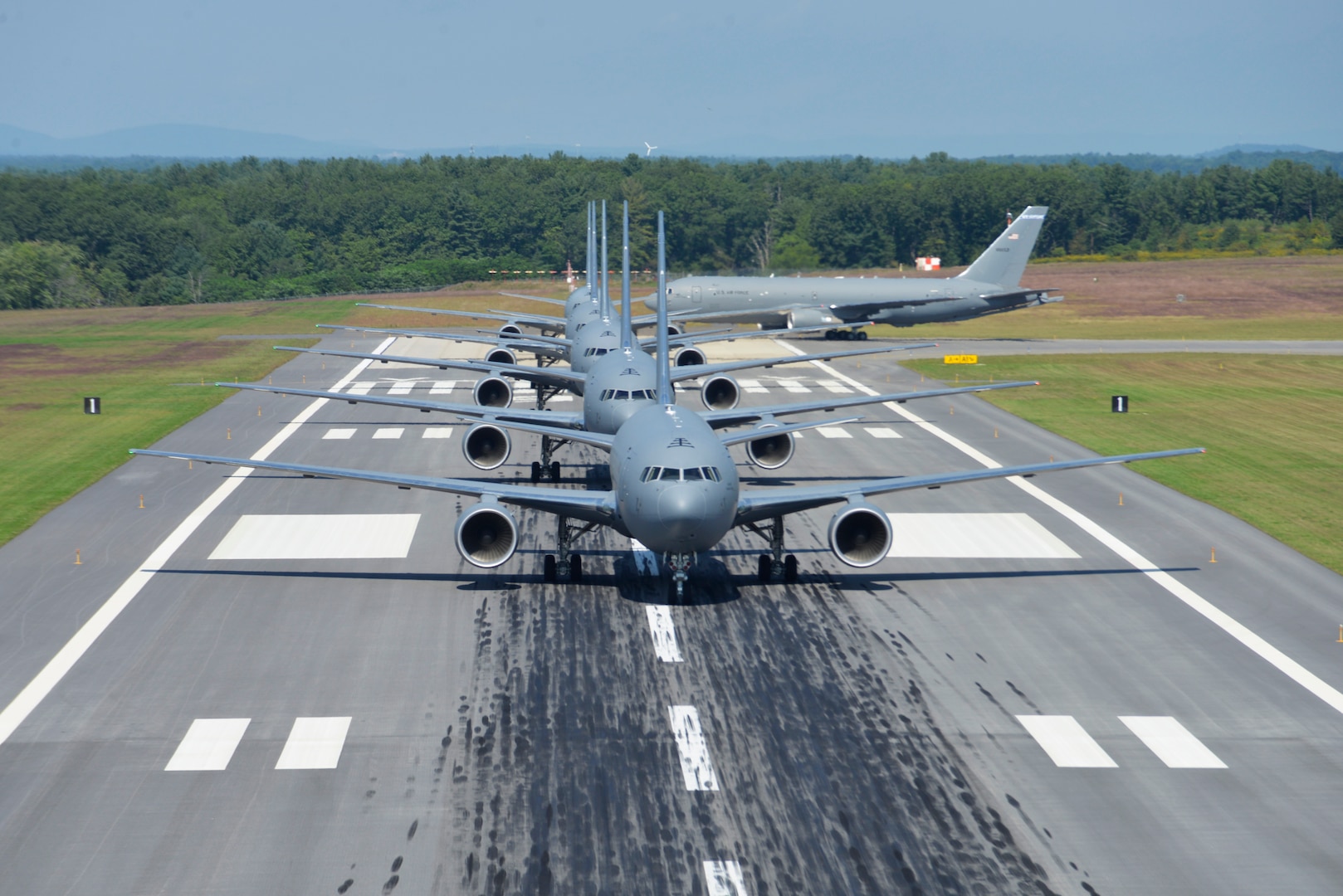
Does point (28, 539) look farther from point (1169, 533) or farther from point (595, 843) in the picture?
point (1169, 533)

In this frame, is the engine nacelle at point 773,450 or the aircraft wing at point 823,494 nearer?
the aircraft wing at point 823,494

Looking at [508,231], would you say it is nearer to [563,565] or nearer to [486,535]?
[563,565]

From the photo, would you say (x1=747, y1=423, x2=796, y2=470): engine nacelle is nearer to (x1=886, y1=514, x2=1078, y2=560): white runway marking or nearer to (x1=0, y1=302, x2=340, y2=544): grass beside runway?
(x1=886, y1=514, x2=1078, y2=560): white runway marking

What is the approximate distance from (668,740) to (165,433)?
39440mm

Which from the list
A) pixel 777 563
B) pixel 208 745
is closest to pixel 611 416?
pixel 777 563

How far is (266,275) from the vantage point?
18850 centimetres

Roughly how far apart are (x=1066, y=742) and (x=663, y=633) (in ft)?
30.2

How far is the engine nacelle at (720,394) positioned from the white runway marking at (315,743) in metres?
29.0

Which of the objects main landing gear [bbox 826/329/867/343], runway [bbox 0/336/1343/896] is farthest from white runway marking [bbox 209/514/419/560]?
main landing gear [bbox 826/329/867/343]

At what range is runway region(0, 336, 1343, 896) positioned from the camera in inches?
735

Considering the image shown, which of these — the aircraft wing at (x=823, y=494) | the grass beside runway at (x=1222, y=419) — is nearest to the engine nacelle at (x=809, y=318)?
the grass beside runway at (x=1222, y=419)

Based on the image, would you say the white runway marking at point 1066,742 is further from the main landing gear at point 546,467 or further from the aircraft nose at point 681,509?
the main landing gear at point 546,467

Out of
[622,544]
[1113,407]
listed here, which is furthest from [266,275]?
[622,544]

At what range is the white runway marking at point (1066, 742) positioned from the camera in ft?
72.0
